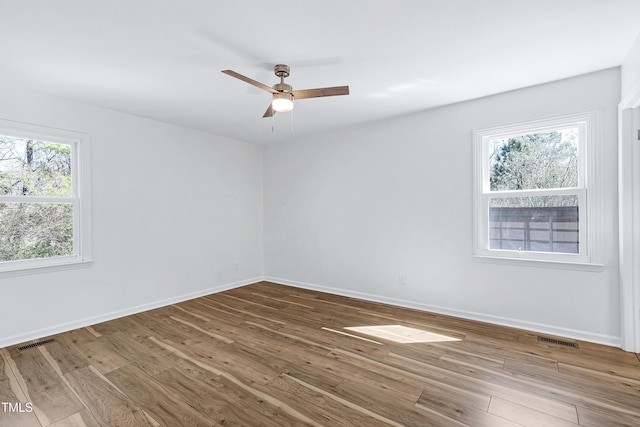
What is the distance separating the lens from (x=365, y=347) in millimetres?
2783

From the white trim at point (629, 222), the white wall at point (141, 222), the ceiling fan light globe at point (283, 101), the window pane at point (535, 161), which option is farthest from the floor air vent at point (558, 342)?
the white wall at point (141, 222)

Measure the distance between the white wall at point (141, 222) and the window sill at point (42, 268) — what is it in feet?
0.15

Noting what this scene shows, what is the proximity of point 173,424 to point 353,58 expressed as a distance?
9.50ft

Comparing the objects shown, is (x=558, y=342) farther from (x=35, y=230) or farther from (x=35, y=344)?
(x=35, y=230)

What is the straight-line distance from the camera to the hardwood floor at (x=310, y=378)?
6.16ft

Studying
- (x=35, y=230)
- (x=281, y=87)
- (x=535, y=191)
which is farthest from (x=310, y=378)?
(x=35, y=230)

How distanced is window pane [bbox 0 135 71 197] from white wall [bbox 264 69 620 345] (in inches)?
114

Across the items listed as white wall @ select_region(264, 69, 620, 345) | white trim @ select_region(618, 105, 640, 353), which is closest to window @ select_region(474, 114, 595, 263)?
white wall @ select_region(264, 69, 620, 345)

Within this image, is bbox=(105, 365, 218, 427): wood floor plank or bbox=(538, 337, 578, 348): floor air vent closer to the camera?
bbox=(105, 365, 218, 427): wood floor plank

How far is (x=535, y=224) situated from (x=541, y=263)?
40cm

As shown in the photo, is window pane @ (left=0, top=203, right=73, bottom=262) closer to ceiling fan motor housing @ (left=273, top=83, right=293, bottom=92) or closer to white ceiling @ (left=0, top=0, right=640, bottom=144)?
white ceiling @ (left=0, top=0, right=640, bottom=144)

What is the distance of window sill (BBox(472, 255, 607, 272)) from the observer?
279 cm

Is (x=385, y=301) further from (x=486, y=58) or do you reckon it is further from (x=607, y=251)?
(x=486, y=58)

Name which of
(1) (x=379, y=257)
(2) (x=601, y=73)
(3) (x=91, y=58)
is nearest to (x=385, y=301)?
(1) (x=379, y=257)
